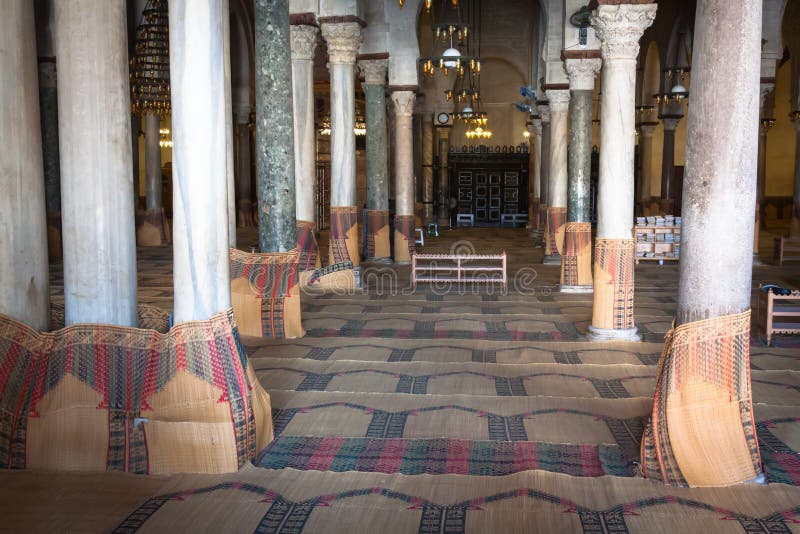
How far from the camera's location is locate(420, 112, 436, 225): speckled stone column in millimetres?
22500

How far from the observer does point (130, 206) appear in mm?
4324

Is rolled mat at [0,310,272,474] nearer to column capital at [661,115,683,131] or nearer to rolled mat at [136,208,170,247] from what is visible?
rolled mat at [136,208,170,247]

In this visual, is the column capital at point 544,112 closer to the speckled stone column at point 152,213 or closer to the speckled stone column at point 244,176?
the speckled stone column at point 244,176

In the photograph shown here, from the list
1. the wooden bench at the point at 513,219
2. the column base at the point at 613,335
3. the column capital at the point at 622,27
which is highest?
the column capital at the point at 622,27

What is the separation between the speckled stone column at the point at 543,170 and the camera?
1734cm

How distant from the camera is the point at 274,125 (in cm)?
725

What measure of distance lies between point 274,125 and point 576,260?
484 centimetres

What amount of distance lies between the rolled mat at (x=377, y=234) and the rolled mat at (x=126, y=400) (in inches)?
374

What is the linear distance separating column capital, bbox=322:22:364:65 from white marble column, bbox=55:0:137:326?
712cm

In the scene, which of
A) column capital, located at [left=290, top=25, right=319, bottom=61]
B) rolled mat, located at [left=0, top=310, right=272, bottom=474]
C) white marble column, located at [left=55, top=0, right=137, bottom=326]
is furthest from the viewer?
column capital, located at [left=290, top=25, right=319, bottom=61]

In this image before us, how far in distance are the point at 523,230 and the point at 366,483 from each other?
20.0 meters

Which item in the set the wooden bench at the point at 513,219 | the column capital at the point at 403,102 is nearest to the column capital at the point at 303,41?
the column capital at the point at 403,102

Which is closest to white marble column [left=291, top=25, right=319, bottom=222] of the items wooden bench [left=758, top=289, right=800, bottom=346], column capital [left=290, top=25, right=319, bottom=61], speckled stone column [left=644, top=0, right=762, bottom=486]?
column capital [left=290, top=25, right=319, bottom=61]

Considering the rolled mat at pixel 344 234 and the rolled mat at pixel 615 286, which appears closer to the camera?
the rolled mat at pixel 615 286
